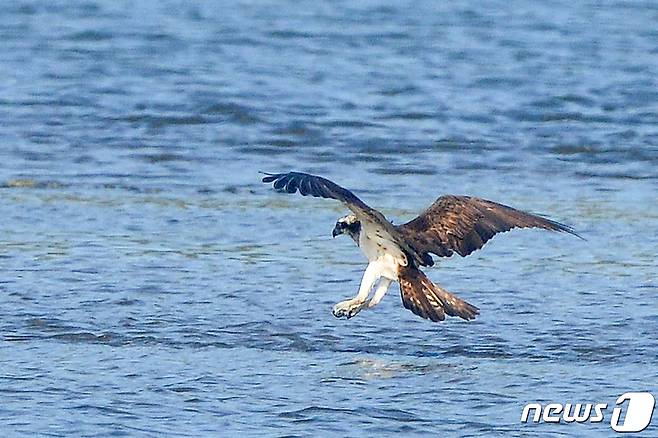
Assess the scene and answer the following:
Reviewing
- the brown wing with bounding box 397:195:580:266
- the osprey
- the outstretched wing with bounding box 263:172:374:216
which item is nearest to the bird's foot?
the osprey

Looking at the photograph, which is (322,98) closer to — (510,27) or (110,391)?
(510,27)

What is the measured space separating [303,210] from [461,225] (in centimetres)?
274

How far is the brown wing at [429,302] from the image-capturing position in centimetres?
683

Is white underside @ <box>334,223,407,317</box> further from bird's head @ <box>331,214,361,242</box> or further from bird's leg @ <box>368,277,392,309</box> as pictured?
bird's head @ <box>331,214,361,242</box>

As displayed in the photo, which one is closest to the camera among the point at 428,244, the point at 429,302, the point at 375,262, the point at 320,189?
the point at 320,189

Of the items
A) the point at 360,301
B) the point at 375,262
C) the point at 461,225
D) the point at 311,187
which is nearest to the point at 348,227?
the point at 375,262

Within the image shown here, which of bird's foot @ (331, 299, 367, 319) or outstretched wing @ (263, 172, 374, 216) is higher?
outstretched wing @ (263, 172, 374, 216)

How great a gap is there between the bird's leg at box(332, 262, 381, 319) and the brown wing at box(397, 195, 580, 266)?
21 centimetres

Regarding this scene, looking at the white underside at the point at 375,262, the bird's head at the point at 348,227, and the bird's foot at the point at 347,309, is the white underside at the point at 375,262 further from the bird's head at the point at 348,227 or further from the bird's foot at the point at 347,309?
the bird's head at the point at 348,227

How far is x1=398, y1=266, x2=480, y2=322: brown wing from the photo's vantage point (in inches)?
269

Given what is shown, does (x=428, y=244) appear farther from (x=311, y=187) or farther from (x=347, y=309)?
(x=311, y=187)

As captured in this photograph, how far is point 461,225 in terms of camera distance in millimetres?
7059

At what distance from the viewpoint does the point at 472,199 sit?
721 centimetres

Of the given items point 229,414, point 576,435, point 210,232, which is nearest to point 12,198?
point 210,232
